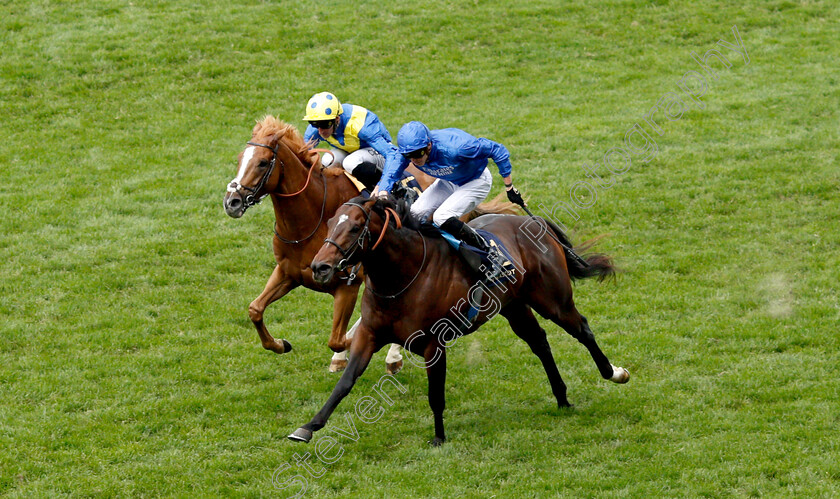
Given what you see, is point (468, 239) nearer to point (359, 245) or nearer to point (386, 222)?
point (386, 222)

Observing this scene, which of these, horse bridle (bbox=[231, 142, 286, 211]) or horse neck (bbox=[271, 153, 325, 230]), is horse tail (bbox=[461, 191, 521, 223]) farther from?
horse bridle (bbox=[231, 142, 286, 211])

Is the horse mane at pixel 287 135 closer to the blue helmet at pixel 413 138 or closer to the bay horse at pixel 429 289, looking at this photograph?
the blue helmet at pixel 413 138

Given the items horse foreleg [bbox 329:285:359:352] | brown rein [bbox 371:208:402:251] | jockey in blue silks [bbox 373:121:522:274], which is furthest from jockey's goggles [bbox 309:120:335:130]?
brown rein [bbox 371:208:402:251]

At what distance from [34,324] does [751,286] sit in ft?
28.1

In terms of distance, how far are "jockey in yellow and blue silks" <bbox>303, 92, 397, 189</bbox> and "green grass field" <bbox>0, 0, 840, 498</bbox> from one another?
7.07 ft

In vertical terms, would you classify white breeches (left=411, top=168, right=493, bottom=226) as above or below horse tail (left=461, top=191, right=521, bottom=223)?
above

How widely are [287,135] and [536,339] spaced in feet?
10.2

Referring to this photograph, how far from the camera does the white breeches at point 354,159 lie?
952 centimetres

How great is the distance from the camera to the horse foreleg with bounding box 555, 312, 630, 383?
877 cm

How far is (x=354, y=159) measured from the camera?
9.53m

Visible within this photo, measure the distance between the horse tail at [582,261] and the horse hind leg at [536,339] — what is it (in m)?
0.79

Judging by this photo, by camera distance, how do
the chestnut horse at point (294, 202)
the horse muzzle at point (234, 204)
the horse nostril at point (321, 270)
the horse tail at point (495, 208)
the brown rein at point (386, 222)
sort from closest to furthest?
the horse nostril at point (321, 270) → the brown rein at point (386, 222) → the horse muzzle at point (234, 204) → the chestnut horse at point (294, 202) → the horse tail at point (495, 208)

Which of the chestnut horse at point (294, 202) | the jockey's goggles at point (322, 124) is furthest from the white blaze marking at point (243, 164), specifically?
the jockey's goggles at point (322, 124)

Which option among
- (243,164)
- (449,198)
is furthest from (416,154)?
(243,164)
